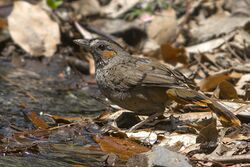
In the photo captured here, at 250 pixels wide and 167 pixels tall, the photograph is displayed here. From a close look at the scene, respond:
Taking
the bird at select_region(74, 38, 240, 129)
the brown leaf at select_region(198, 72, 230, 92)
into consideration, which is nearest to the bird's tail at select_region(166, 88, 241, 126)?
the bird at select_region(74, 38, 240, 129)

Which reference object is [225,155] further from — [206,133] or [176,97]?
[176,97]

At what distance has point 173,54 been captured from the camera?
7281 mm

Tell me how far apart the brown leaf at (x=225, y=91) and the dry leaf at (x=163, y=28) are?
2.42 metres

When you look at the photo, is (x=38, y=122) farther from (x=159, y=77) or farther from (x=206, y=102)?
(x=206, y=102)

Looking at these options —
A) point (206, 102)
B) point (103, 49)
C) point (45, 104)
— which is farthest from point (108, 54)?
point (206, 102)

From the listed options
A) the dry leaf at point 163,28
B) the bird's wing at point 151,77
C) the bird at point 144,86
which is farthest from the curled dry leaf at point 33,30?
the bird's wing at point 151,77

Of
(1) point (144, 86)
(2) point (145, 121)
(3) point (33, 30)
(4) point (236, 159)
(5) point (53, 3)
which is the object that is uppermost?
(5) point (53, 3)

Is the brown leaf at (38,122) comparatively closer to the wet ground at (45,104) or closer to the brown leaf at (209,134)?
the wet ground at (45,104)

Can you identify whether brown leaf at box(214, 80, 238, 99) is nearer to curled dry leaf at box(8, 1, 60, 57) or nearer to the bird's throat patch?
the bird's throat patch

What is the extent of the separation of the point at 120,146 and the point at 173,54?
9.87 feet

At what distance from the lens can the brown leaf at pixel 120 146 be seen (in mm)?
4250

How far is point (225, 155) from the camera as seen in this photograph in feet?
13.4

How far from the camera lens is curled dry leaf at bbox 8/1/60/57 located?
766cm

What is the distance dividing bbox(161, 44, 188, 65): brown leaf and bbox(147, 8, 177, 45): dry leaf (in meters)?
0.61
